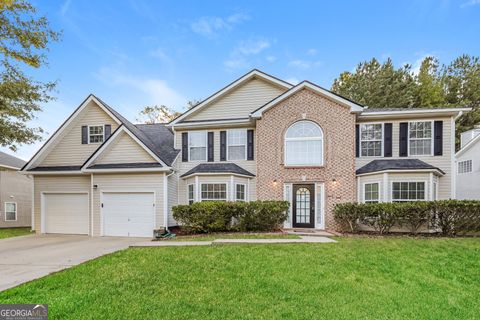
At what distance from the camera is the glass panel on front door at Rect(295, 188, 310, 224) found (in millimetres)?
11829

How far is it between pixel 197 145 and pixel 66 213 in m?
7.31

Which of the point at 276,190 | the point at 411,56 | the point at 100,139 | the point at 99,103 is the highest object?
the point at 411,56

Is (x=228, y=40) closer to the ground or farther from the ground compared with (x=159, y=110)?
farther from the ground

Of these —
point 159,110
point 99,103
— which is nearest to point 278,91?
point 99,103

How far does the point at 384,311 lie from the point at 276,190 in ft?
27.2

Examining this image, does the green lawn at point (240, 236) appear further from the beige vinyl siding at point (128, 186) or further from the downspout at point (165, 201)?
the beige vinyl siding at point (128, 186)

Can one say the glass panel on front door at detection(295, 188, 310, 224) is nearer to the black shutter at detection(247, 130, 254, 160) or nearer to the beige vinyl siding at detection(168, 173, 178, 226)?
the black shutter at detection(247, 130, 254, 160)

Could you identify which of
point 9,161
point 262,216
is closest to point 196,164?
point 262,216

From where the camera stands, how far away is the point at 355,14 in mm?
13758

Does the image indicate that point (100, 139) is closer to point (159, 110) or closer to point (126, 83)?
point (126, 83)

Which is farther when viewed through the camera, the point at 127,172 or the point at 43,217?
the point at 43,217

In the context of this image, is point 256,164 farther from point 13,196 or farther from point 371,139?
point 13,196

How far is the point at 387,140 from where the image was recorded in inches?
467

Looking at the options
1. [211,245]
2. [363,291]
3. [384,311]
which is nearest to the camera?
[384,311]
